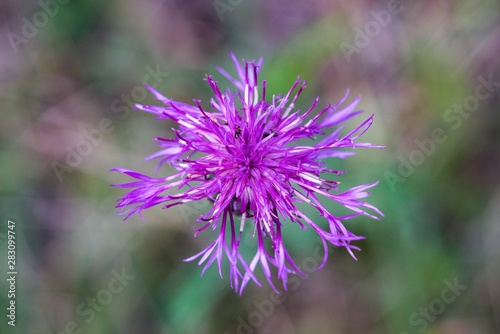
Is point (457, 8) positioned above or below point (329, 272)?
above

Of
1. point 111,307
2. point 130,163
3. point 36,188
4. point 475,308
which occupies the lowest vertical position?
point 475,308

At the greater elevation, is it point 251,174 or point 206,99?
point 206,99

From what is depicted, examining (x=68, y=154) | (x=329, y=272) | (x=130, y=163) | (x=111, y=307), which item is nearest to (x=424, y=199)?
(x=329, y=272)

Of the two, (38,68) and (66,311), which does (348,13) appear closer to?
(38,68)

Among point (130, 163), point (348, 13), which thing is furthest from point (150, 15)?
point (348, 13)

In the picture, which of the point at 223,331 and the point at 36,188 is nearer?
the point at 223,331

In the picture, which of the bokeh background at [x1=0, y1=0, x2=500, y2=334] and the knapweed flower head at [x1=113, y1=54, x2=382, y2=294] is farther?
the bokeh background at [x1=0, y1=0, x2=500, y2=334]

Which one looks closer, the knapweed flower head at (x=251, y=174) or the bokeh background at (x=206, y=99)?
the knapweed flower head at (x=251, y=174)

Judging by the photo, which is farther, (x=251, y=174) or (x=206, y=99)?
(x=206, y=99)
